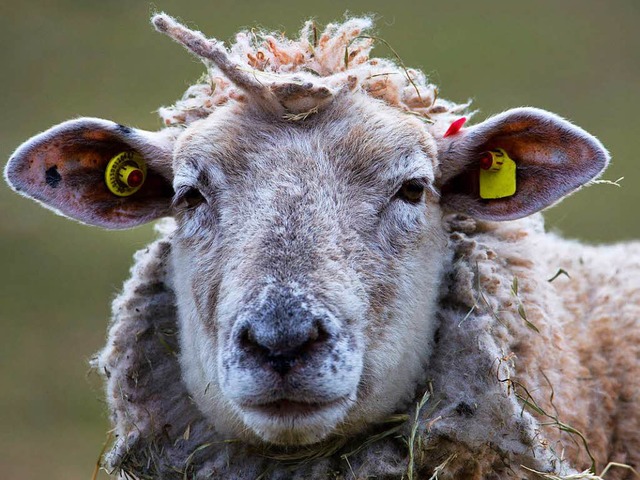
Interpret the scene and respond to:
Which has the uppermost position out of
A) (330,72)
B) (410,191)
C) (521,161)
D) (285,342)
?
(330,72)

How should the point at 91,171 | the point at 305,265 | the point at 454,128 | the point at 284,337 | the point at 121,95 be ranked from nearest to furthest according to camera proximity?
the point at 284,337
the point at 305,265
the point at 454,128
the point at 91,171
the point at 121,95

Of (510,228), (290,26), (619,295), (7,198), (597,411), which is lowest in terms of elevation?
(7,198)

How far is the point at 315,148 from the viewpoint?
3695 mm

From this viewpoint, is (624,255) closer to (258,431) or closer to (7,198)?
(258,431)

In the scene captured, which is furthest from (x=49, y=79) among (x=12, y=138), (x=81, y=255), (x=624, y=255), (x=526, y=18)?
(x=624, y=255)

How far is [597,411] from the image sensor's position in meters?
4.17

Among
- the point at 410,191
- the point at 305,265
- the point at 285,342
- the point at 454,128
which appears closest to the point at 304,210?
the point at 305,265

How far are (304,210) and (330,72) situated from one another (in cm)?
94

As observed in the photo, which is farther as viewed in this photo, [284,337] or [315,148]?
Answer: [315,148]

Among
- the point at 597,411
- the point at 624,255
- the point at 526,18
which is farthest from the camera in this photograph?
the point at 526,18

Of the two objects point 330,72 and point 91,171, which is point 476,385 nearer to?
point 330,72

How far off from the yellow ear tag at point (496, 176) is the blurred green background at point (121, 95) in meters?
4.85

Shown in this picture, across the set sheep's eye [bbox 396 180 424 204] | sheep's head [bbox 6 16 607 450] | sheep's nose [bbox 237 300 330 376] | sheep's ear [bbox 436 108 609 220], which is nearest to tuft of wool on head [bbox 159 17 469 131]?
sheep's head [bbox 6 16 607 450]

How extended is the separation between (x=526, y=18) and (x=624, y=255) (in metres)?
20.9
